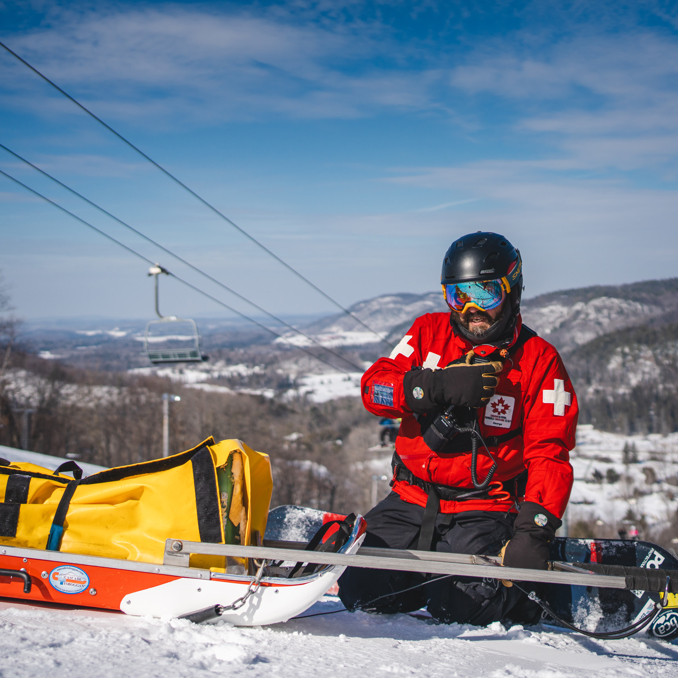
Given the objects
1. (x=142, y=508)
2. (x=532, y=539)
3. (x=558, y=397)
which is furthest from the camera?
(x=558, y=397)

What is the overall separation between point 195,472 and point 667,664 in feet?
7.19

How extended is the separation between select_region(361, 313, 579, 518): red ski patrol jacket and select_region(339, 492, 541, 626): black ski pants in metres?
0.09

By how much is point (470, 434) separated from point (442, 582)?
2.56 feet

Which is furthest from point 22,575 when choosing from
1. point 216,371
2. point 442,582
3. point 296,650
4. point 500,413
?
point 216,371

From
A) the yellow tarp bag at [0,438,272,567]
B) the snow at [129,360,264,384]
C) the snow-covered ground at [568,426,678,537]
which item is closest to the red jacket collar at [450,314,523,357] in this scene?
the yellow tarp bag at [0,438,272,567]

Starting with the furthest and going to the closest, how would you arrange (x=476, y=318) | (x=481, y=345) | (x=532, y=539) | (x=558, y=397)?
(x=476, y=318), (x=481, y=345), (x=558, y=397), (x=532, y=539)

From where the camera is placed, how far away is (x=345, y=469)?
66625 millimetres

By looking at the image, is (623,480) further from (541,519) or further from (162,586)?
(162,586)

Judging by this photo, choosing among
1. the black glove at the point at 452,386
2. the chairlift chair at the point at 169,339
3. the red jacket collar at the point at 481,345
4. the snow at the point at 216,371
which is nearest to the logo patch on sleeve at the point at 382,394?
the black glove at the point at 452,386

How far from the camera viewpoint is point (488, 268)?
345 centimetres

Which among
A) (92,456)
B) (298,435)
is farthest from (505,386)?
(298,435)

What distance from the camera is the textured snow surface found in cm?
209

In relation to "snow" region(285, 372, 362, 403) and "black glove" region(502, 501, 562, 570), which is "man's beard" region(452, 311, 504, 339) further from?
"snow" region(285, 372, 362, 403)

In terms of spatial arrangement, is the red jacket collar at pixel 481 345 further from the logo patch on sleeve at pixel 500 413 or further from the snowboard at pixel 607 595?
the snowboard at pixel 607 595
